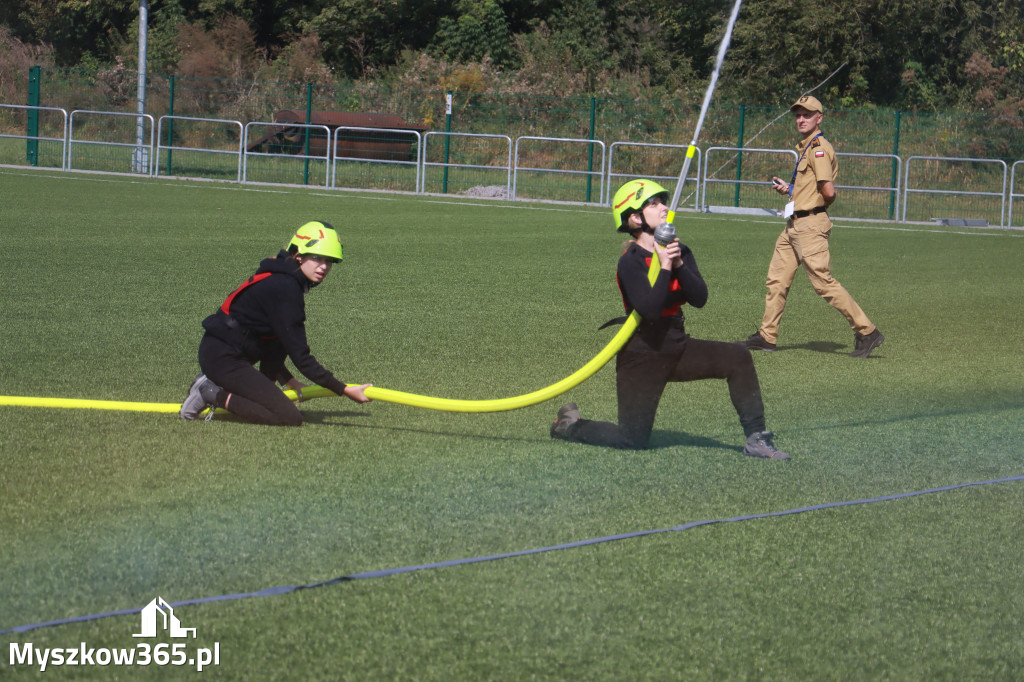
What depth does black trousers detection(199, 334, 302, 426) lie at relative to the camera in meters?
6.10

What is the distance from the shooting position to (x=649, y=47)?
44.4 m

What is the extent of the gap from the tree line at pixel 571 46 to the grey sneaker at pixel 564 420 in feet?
36.1

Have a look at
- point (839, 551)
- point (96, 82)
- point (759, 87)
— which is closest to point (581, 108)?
point (759, 87)

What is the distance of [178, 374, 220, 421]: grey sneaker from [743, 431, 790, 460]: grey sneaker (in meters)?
2.74

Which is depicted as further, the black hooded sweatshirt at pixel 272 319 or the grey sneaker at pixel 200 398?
the grey sneaker at pixel 200 398

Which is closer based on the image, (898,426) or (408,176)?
(898,426)

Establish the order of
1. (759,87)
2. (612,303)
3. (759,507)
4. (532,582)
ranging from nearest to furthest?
(532,582), (759,507), (612,303), (759,87)

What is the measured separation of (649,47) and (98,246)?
33.7m

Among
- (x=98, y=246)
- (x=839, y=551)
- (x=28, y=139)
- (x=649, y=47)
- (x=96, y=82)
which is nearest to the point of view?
(x=839, y=551)

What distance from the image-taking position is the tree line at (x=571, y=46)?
23.6 meters

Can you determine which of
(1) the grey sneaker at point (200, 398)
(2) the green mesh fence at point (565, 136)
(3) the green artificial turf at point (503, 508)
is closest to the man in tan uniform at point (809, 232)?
(3) the green artificial turf at point (503, 508)

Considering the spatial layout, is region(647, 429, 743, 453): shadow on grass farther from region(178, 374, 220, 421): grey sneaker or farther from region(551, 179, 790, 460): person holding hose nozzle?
region(178, 374, 220, 421): grey sneaker

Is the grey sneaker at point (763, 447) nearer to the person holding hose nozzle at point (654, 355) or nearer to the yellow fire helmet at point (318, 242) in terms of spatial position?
the person holding hose nozzle at point (654, 355)

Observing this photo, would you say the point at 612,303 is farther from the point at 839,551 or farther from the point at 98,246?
the point at 839,551
